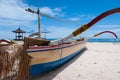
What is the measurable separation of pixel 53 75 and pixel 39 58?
1.30 m

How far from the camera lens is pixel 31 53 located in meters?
4.71

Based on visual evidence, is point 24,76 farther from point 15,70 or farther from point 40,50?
point 15,70

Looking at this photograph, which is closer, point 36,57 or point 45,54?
point 36,57

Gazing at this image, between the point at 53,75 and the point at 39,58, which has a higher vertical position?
the point at 39,58

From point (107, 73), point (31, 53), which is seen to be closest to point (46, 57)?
point (31, 53)

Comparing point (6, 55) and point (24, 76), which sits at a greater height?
point (6, 55)

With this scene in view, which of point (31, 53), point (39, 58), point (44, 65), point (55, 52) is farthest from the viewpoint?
point (55, 52)

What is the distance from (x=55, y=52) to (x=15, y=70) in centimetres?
181

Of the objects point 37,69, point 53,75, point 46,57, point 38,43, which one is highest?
point 38,43

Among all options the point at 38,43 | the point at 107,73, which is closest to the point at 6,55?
the point at 38,43

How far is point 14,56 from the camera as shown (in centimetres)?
605

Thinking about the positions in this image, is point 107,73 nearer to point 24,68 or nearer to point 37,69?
point 37,69

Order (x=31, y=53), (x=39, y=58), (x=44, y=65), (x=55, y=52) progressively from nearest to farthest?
(x=31, y=53)
(x=39, y=58)
(x=44, y=65)
(x=55, y=52)

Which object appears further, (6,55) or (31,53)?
(6,55)
